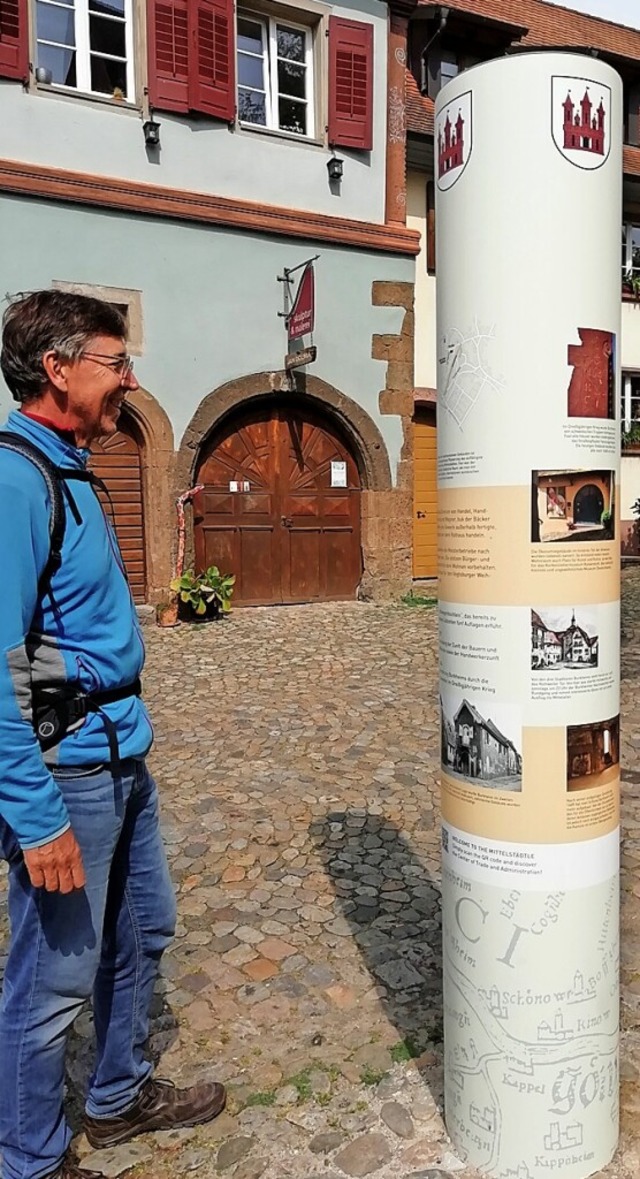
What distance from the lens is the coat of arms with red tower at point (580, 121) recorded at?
5.85ft

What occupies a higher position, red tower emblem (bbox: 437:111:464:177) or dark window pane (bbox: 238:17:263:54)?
dark window pane (bbox: 238:17:263:54)

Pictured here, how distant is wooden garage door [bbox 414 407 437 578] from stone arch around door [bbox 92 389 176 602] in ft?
14.0

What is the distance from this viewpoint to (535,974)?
1.95 metres

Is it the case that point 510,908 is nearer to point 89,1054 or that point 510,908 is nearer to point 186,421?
point 89,1054

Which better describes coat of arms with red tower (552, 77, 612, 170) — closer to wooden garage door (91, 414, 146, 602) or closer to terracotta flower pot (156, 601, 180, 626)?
terracotta flower pot (156, 601, 180, 626)

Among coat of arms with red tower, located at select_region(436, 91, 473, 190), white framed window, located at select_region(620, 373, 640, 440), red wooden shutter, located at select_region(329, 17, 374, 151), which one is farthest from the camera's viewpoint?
white framed window, located at select_region(620, 373, 640, 440)

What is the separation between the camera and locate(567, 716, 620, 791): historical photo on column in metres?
1.92

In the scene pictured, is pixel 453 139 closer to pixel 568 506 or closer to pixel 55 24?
pixel 568 506

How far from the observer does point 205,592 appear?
33.4 feet

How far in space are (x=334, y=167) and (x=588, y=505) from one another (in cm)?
1030

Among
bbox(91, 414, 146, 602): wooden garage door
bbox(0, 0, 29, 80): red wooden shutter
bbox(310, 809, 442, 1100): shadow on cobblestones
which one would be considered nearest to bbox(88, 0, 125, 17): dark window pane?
bbox(0, 0, 29, 80): red wooden shutter

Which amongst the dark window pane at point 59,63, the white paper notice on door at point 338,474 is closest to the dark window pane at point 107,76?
the dark window pane at point 59,63

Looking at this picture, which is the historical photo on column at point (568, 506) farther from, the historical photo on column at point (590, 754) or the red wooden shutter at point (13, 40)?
the red wooden shutter at point (13, 40)

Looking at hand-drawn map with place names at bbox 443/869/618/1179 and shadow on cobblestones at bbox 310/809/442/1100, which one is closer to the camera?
hand-drawn map with place names at bbox 443/869/618/1179
